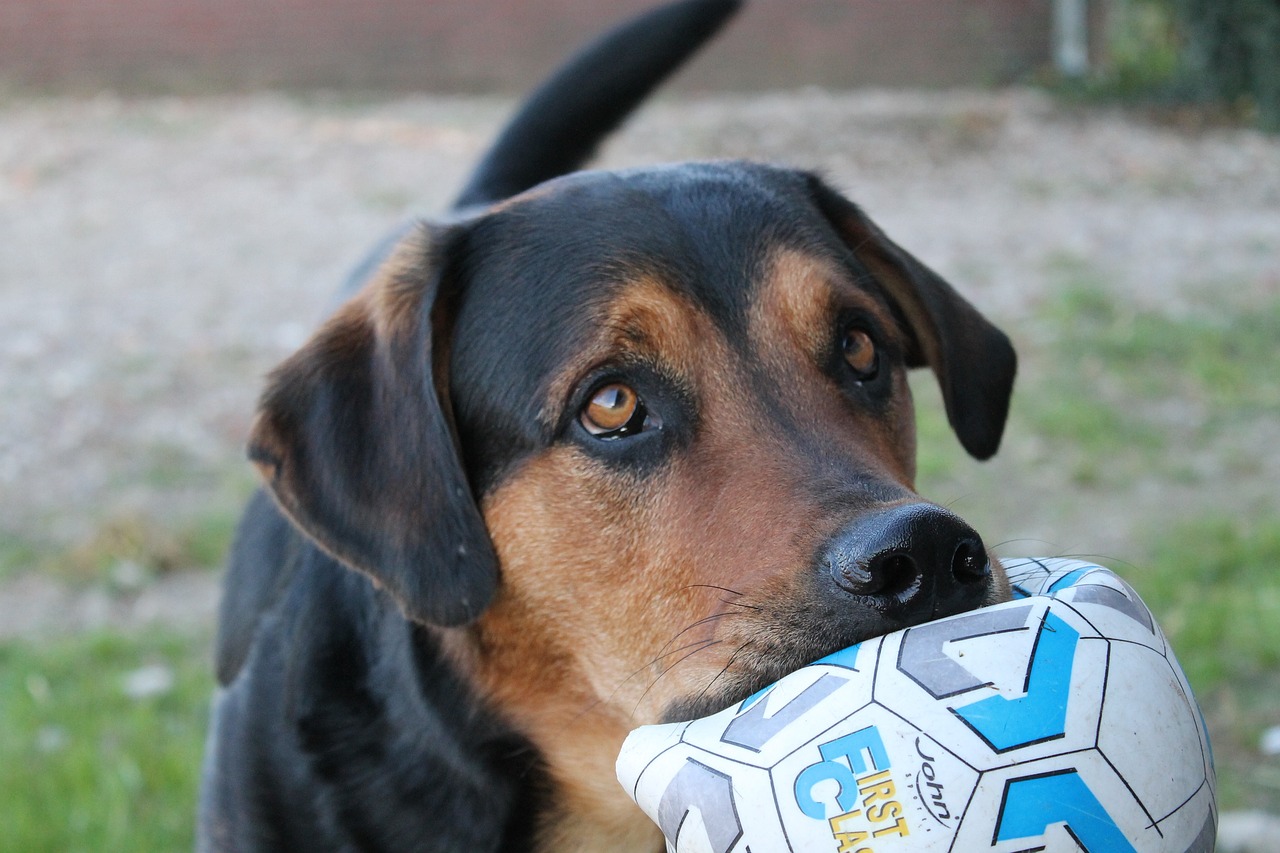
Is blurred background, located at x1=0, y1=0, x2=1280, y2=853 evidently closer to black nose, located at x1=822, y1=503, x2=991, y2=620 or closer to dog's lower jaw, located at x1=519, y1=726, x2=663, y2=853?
dog's lower jaw, located at x1=519, y1=726, x2=663, y2=853

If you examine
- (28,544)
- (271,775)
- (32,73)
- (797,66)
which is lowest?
(797,66)

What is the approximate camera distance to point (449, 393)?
3020 millimetres

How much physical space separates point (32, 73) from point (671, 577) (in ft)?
57.8

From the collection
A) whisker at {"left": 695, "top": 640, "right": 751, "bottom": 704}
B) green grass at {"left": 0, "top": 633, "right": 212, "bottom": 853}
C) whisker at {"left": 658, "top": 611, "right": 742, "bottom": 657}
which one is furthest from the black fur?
green grass at {"left": 0, "top": 633, "right": 212, "bottom": 853}

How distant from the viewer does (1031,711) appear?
2.01 m

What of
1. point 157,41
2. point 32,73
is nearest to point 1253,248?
point 157,41

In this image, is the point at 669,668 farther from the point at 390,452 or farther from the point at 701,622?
the point at 390,452

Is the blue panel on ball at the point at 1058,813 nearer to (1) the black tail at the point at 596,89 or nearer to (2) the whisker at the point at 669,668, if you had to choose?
(2) the whisker at the point at 669,668

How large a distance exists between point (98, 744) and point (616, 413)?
2994mm

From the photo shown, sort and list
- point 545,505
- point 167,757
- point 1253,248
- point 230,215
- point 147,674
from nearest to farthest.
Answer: point 545,505
point 167,757
point 147,674
point 1253,248
point 230,215

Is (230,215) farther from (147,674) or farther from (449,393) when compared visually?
(449,393)

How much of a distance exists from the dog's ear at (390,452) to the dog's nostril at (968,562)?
1.04 metres

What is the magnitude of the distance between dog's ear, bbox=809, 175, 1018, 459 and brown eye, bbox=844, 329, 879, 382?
0.34 meters

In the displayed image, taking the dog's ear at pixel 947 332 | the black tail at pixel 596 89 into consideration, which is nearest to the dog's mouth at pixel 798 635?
the dog's ear at pixel 947 332
